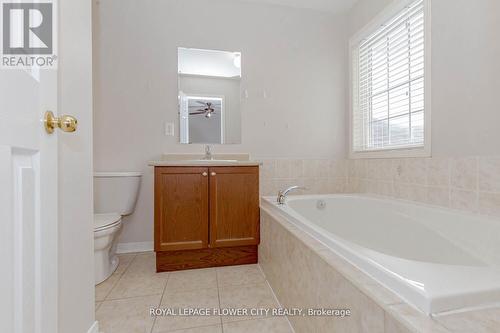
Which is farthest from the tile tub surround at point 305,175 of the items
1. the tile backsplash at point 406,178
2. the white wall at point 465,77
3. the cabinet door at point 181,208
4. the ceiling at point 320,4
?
the ceiling at point 320,4

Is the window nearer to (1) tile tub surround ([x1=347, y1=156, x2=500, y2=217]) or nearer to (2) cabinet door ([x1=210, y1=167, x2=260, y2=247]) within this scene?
(1) tile tub surround ([x1=347, y1=156, x2=500, y2=217])

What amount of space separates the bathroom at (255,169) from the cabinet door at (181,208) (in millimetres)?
10

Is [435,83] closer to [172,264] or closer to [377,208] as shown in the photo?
[377,208]

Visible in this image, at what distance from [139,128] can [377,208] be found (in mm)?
2075

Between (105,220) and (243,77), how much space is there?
5.56ft

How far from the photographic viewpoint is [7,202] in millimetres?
471

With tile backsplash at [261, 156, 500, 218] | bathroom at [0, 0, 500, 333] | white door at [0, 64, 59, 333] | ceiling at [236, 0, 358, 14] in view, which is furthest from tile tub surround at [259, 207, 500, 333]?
ceiling at [236, 0, 358, 14]

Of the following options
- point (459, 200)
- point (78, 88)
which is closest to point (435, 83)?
point (459, 200)

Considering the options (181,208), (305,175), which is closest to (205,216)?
(181,208)

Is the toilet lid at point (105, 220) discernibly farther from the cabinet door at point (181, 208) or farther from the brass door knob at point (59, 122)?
the brass door knob at point (59, 122)

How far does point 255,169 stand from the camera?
191 cm

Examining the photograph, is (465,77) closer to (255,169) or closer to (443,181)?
(443,181)

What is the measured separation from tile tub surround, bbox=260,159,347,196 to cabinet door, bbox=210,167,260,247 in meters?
0.49

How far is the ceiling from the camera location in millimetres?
2369
